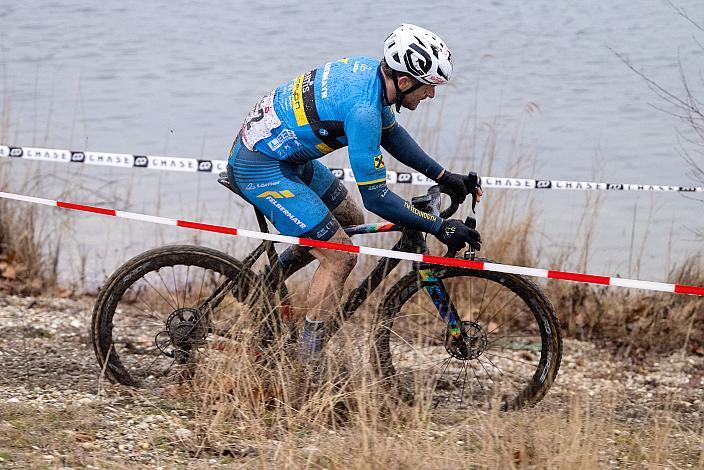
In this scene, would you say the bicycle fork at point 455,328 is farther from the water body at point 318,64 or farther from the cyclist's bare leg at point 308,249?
the water body at point 318,64

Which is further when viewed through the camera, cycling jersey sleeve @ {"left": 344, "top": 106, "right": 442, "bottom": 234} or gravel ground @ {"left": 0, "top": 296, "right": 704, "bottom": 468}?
cycling jersey sleeve @ {"left": 344, "top": 106, "right": 442, "bottom": 234}

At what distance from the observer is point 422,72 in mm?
5125

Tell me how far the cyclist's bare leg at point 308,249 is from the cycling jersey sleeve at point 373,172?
0.57 metres

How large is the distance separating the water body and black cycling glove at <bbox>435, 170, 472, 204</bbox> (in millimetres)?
2447

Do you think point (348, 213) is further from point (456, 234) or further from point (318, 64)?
point (318, 64)

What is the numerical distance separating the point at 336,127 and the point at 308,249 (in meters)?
0.71

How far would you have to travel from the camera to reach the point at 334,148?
5359 mm

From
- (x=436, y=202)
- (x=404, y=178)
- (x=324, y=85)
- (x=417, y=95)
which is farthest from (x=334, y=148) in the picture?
(x=404, y=178)

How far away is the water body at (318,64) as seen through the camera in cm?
959

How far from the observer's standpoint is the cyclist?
511 centimetres

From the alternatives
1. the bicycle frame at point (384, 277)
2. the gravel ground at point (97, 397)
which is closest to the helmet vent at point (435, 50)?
the bicycle frame at point (384, 277)

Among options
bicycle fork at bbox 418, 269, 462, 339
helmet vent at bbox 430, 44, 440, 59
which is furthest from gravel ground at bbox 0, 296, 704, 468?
helmet vent at bbox 430, 44, 440, 59

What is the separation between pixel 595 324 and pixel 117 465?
4053 millimetres

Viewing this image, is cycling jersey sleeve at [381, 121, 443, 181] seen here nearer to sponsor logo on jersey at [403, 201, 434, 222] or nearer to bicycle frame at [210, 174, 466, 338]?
bicycle frame at [210, 174, 466, 338]
